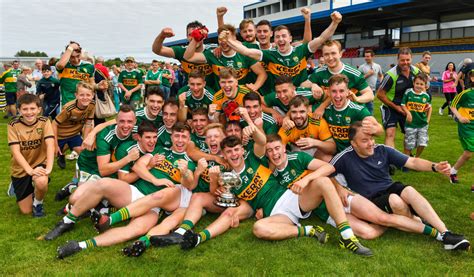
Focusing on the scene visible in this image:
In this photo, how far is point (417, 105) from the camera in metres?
6.41

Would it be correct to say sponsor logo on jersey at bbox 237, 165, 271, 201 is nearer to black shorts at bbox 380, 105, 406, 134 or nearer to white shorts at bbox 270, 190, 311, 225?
white shorts at bbox 270, 190, 311, 225

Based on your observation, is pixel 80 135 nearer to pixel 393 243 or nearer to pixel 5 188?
pixel 5 188

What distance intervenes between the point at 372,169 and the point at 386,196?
1.19ft

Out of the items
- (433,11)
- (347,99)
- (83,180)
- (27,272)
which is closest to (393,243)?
(347,99)

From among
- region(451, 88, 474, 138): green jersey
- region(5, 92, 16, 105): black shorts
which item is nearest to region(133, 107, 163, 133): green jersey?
region(451, 88, 474, 138): green jersey

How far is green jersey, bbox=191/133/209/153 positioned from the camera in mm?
5129

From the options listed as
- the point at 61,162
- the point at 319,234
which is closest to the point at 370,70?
the point at 319,234

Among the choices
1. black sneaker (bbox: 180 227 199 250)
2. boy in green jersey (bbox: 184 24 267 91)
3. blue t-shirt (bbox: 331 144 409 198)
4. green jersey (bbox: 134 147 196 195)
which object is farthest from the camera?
boy in green jersey (bbox: 184 24 267 91)

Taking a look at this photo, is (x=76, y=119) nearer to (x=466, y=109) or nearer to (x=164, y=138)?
(x=164, y=138)

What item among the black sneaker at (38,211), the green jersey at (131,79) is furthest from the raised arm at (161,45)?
the green jersey at (131,79)

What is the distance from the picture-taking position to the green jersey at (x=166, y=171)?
14.4 feet

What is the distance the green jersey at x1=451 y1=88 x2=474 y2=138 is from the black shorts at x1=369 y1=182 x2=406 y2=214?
106 inches

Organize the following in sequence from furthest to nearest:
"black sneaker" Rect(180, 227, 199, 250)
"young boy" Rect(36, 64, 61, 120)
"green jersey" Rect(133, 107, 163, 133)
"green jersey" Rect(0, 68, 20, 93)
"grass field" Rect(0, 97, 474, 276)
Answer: "green jersey" Rect(0, 68, 20, 93), "young boy" Rect(36, 64, 61, 120), "green jersey" Rect(133, 107, 163, 133), "black sneaker" Rect(180, 227, 199, 250), "grass field" Rect(0, 97, 474, 276)

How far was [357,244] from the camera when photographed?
11.7 ft
